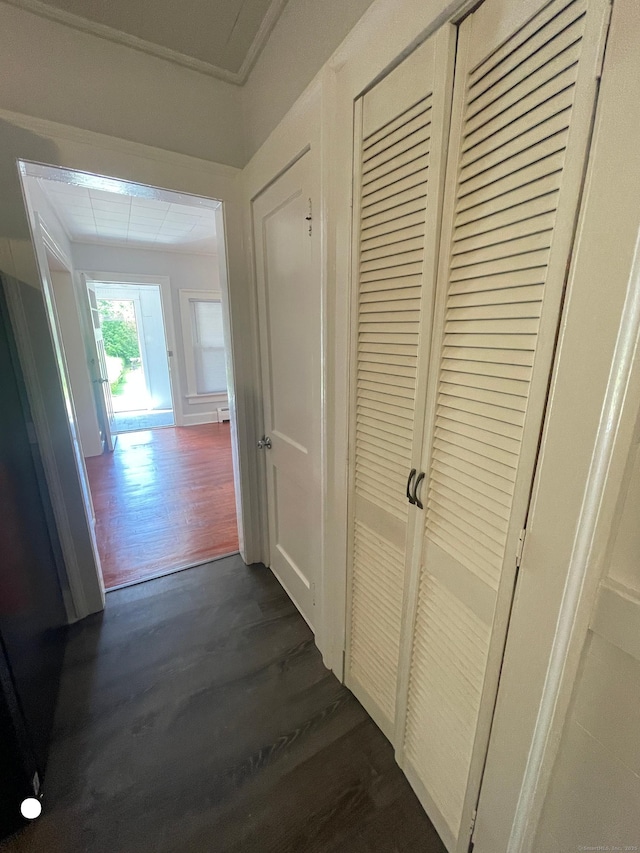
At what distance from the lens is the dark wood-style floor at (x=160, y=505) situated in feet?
7.50

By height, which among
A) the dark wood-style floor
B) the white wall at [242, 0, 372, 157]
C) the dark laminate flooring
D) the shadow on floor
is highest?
the white wall at [242, 0, 372, 157]

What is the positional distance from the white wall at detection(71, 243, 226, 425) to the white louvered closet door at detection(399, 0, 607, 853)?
178 inches

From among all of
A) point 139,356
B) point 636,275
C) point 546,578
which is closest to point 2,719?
point 546,578

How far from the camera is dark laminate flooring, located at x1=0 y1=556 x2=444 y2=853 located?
1018mm

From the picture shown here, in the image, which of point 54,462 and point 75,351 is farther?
point 75,351

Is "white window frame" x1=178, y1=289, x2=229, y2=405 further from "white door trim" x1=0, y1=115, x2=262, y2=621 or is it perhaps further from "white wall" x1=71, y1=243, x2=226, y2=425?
"white door trim" x1=0, y1=115, x2=262, y2=621

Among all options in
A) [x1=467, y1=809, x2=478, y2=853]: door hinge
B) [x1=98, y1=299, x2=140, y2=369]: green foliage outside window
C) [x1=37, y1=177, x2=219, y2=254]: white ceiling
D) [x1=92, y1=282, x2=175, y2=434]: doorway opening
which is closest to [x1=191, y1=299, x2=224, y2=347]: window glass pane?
[x1=37, y1=177, x2=219, y2=254]: white ceiling

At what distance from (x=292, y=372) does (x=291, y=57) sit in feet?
3.81

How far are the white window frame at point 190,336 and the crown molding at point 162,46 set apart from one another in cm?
381

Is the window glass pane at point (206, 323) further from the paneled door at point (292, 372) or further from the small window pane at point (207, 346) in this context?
the paneled door at point (292, 372)

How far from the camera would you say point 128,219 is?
11.4 ft

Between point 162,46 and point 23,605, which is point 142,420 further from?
point 162,46

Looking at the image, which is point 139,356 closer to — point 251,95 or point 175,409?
point 175,409

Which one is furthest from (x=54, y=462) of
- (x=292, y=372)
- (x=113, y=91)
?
(x=113, y=91)
